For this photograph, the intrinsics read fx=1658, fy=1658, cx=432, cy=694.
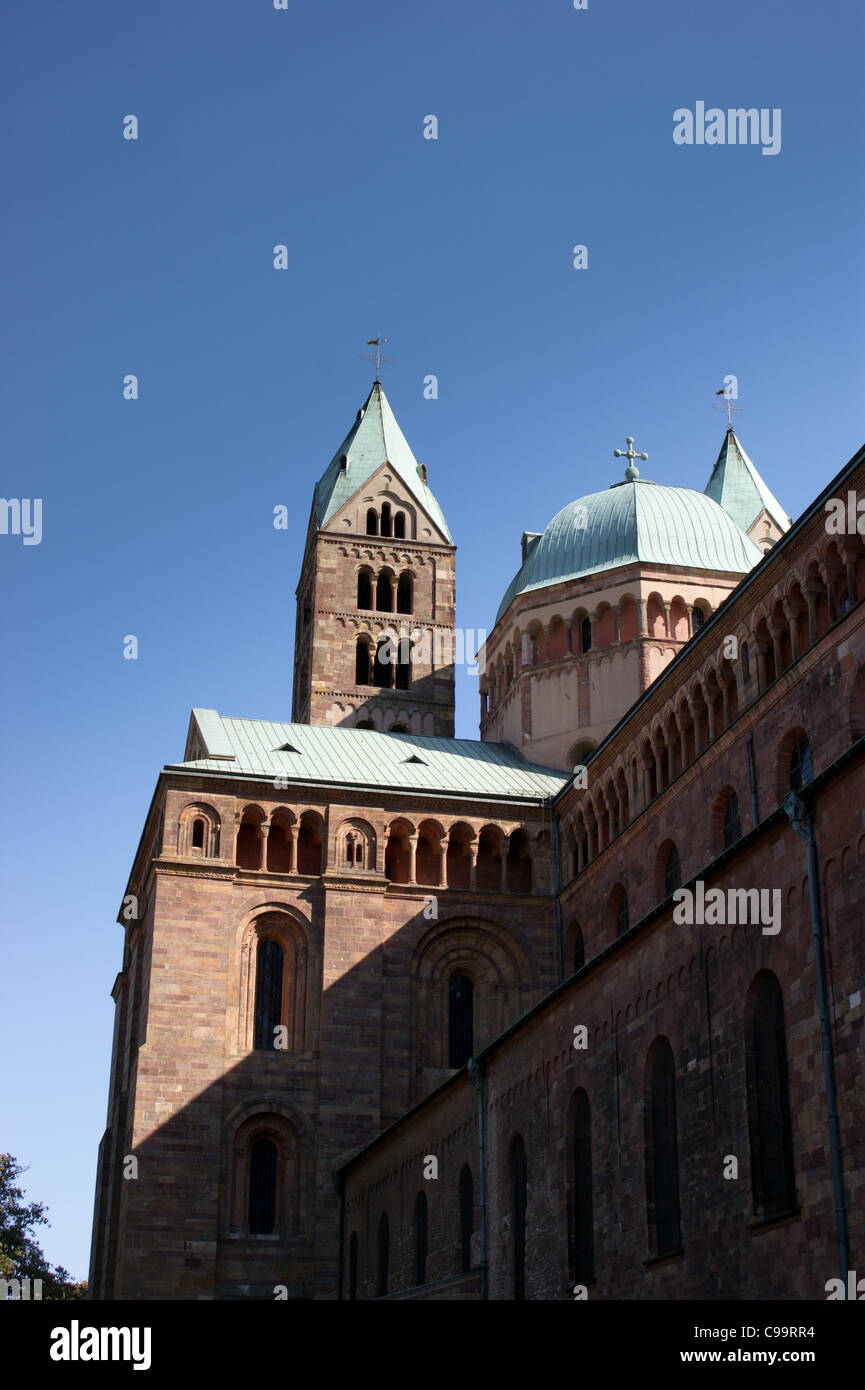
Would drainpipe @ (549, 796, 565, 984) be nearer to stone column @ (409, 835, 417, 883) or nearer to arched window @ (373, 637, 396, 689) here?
stone column @ (409, 835, 417, 883)

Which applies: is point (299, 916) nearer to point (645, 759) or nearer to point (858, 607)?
point (645, 759)

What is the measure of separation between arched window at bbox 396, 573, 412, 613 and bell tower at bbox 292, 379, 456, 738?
0.13 ft

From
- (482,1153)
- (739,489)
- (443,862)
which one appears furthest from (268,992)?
(739,489)

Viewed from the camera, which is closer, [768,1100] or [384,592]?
[768,1100]

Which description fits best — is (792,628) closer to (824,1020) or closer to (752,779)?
(752,779)

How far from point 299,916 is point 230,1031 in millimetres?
3693

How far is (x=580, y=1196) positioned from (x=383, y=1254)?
11.9 metres

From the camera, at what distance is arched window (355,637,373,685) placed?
64.2m

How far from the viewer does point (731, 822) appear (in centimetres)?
3622

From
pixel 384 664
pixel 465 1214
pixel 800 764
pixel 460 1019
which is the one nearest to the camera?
pixel 800 764

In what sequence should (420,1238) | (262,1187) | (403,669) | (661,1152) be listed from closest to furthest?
1. (661,1152)
2. (420,1238)
3. (262,1187)
4. (403,669)

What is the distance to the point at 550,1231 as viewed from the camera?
28859 mm

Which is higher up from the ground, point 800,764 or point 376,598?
point 376,598
